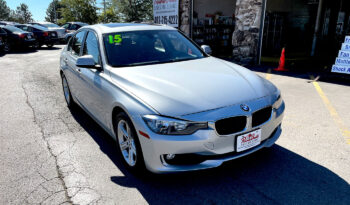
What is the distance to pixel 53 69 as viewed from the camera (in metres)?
10.2

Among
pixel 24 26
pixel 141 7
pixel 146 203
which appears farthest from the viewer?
pixel 141 7

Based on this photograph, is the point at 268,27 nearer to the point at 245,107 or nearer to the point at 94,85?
the point at 94,85

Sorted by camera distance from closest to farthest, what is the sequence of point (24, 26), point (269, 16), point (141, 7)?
point (269, 16)
point (24, 26)
point (141, 7)

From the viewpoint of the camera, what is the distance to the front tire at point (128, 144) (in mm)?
2771

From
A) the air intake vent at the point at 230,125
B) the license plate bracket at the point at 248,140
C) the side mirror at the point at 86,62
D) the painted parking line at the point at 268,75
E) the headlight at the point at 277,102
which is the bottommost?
the painted parking line at the point at 268,75

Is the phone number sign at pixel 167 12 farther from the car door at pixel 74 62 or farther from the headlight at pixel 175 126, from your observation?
the headlight at pixel 175 126

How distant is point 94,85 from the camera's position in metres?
3.58

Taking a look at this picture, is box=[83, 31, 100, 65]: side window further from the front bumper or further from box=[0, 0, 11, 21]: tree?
box=[0, 0, 11, 21]: tree

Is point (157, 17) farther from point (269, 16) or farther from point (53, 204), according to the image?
point (53, 204)

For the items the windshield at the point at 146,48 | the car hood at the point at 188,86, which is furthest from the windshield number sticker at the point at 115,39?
the car hood at the point at 188,86

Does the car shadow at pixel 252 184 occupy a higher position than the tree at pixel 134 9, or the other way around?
→ the tree at pixel 134 9

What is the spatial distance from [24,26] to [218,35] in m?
14.0

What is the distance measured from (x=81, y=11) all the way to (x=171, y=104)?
1577 inches

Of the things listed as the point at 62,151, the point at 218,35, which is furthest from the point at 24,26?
the point at 62,151
